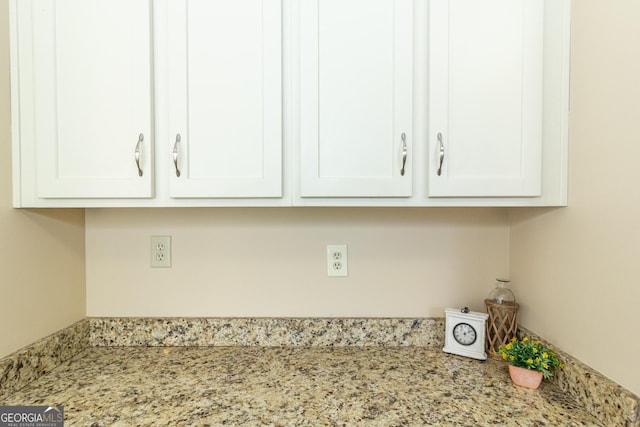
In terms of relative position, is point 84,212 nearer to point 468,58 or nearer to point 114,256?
point 114,256

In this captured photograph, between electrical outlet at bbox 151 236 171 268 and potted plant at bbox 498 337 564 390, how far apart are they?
1228 mm

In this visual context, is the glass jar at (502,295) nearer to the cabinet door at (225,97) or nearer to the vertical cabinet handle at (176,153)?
the cabinet door at (225,97)

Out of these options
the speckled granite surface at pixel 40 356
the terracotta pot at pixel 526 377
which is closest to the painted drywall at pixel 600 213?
the terracotta pot at pixel 526 377

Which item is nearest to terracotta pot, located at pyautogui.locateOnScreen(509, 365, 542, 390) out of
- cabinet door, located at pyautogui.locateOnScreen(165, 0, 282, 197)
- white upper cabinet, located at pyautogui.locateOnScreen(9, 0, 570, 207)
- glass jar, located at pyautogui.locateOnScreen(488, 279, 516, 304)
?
glass jar, located at pyautogui.locateOnScreen(488, 279, 516, 304)

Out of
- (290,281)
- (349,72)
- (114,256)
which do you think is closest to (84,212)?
→ (114,256)

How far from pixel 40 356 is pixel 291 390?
806 millimetres

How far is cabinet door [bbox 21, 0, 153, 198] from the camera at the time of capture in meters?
0.91

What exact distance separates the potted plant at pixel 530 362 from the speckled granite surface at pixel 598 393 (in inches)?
1.3

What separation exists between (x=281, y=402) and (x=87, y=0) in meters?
1.27

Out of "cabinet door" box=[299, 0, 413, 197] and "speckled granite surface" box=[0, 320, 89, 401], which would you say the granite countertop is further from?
"cabinet door" box=[299, 0, 413, 197]

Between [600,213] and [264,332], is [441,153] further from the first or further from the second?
[264,332]

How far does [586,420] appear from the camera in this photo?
781 millimetres

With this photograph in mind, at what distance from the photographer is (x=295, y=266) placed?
4.06 ft

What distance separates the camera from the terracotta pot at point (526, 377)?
0.91 metres
